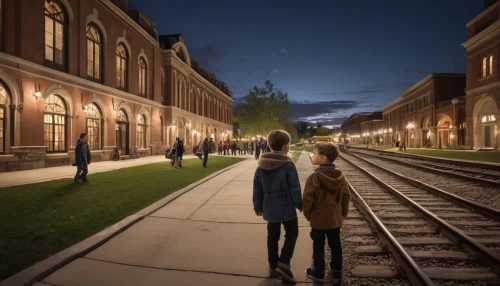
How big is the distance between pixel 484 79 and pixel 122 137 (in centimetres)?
3758

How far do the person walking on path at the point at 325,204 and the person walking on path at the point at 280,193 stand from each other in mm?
154

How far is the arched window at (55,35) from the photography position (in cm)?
1671

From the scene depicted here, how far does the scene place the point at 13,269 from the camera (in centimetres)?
353

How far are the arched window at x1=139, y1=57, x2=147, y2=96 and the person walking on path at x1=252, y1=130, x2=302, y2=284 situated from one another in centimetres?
2666

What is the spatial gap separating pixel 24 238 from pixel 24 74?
1336 centimetres

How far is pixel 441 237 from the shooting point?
5.05 meters

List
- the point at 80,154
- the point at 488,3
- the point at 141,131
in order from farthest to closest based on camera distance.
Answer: the point at 488,3 → the point at 141,131 → the point at 80,154

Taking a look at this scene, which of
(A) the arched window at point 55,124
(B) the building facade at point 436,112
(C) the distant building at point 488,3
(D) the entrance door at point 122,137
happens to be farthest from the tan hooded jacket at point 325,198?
(B) the building facade at point 436,112

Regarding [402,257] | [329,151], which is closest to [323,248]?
[329,151]

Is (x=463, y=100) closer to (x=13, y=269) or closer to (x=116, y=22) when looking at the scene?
(x=116, y=22)

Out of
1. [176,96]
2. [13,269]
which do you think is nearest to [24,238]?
[13,269]

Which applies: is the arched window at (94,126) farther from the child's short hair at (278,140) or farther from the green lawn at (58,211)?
the child's short hair at (278,140)

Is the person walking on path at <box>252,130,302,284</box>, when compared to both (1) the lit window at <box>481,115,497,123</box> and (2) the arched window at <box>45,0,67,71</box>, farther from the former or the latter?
(1) the lit window at <box>481,115,497,123</box>

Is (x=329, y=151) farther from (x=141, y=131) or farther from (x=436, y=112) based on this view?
(x=436, y=112)
